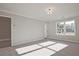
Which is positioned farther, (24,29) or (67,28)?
(67,28)

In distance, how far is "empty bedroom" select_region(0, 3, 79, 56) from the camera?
3074 mm

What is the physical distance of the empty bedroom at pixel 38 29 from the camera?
10.1 ft

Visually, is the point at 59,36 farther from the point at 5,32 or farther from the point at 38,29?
the point at 5,32

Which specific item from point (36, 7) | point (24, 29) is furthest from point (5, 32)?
point (36, 7)

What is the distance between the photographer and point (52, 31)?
668cm

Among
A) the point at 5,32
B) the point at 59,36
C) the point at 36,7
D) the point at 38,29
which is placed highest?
the point at 36,7

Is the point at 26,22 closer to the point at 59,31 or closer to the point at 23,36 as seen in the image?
the point at 23,36

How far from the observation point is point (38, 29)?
5.83 meters

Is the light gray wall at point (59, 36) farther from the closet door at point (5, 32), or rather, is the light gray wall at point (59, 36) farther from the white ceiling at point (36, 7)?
the closet door at point (5, 32)

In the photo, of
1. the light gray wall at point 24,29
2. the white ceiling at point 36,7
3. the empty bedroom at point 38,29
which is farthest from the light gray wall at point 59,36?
the white ceiling at point 36,7

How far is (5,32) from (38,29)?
2650 mm

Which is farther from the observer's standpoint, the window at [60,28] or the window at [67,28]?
the window at [60,28]

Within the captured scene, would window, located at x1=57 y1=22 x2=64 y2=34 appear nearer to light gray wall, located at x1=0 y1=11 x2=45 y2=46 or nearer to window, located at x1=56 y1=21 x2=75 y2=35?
window, located at x1=56 y1=21 x2=75 y2=35

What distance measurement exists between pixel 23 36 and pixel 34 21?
1.44 metres
